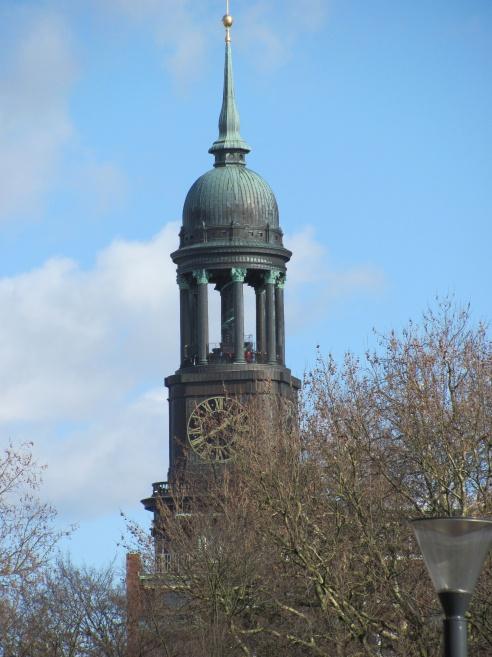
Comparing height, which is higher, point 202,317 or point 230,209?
point 230,209

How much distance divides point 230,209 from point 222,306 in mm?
4446

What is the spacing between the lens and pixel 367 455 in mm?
55781

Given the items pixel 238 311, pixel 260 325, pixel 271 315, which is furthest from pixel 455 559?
pixel 260 325

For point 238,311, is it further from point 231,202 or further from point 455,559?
point 455,559

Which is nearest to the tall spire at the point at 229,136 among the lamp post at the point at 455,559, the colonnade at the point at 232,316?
the colonnade at the point at 232,316

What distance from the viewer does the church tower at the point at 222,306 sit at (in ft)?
303

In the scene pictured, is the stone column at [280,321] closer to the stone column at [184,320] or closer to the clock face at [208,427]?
the clock face at [208,427]

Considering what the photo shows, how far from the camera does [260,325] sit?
310 feet

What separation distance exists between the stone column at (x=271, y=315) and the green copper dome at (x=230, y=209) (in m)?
1.68

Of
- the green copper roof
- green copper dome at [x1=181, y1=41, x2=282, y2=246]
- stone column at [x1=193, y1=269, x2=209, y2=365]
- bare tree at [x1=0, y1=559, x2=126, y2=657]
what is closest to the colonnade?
stone column at [x1=193, y1=269, x2=209, y2=365]

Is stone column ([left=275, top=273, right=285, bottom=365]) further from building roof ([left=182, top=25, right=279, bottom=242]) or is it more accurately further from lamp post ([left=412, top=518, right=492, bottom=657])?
lamp post ([left=412, top=518, right=492, bottom=657])

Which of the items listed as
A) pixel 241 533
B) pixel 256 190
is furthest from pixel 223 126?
pixel 241 533

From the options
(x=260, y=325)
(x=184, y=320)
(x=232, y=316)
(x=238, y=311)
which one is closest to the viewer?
(x=238, y=311)

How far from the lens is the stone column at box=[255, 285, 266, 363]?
Result: 3686 inches
